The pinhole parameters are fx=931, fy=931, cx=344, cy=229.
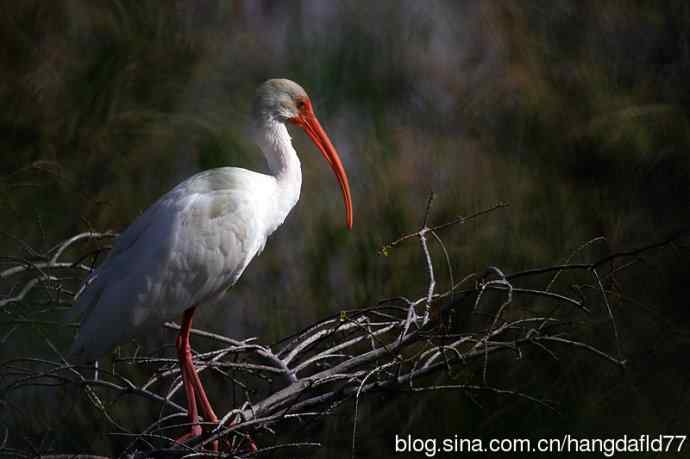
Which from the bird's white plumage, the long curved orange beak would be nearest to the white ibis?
the bird's white plumage

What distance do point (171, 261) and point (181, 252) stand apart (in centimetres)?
5

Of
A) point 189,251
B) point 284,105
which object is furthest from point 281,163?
point 189,251

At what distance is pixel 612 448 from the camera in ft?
12.4

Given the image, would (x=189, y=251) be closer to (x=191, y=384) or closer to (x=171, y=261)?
(x=171, y=261)

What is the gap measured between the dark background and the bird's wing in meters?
0.96

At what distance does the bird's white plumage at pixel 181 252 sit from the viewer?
3112mm

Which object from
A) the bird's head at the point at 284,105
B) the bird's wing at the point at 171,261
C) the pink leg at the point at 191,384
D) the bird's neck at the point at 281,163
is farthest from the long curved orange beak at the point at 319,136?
the pink leg at the point at 191,384

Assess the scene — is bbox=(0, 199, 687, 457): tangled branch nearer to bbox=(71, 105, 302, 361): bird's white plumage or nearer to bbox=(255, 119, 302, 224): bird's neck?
bbox=(71, 105, 302, 361): bird's white plumage

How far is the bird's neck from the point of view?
3471 mm

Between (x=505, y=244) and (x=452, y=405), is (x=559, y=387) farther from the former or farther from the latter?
(x=505, y=244)

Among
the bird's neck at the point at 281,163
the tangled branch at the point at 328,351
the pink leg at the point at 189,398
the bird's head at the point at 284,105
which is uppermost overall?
the bird's head at the point at 284,105

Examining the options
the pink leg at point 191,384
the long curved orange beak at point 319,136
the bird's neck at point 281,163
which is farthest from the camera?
the long curved orange beak at point 319,136

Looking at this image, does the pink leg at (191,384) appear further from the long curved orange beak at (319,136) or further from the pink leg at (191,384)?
the long curved orange beak at (319,136)

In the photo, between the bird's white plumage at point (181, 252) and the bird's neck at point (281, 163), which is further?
the bird's neck at point (281, 163)
